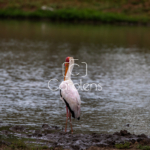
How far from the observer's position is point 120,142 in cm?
804

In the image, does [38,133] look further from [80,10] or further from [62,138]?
[80,10]

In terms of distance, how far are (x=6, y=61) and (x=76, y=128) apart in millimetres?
11913

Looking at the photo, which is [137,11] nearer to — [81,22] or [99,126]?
[81,22]

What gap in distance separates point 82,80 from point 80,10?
38.6 m

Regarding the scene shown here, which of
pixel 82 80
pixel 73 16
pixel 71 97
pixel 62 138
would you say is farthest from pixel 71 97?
pixel 73 16

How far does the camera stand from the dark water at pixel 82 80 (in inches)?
417

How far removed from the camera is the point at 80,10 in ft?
177

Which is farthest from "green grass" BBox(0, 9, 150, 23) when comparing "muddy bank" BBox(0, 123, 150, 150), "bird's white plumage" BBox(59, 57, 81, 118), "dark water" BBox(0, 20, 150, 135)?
"muddy bank" BBox(0, 123, 150, 150)

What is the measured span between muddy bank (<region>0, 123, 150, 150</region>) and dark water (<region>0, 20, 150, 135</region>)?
857mm

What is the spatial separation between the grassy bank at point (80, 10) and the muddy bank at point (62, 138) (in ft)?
142

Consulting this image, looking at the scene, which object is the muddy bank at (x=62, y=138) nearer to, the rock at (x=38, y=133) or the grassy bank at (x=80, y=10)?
the rock at (x=38, y=133)

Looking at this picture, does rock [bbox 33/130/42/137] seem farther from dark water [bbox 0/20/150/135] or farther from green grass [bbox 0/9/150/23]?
green grass [bbox 0/9/150/23]

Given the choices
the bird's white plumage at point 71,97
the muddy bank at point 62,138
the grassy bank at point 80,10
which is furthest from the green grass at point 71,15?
Result: the muddy bank at point 62,138

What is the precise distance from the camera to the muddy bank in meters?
7.90
